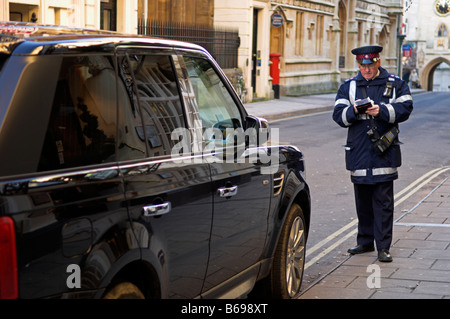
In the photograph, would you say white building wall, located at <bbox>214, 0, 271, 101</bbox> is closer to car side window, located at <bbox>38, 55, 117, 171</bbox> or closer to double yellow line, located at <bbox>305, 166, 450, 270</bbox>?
double yellow line, located at <bbox>305, 166, 450, 270</bbox>

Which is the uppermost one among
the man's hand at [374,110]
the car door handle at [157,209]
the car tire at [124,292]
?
the man's hand at [374,110]

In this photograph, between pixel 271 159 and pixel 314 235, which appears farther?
pixel 314 235

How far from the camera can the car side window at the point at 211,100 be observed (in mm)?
4746

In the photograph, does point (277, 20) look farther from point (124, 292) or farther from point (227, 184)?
point (124, 292)

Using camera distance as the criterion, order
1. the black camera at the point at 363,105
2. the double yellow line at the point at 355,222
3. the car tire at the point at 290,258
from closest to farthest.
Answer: the car tire at the point at 290,258 → the black camera at the point at 363,105 → the double yellow line at the point at 355,222

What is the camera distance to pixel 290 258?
5.83 meters

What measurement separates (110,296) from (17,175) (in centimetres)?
71

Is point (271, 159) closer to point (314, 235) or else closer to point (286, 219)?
point (286, 219)

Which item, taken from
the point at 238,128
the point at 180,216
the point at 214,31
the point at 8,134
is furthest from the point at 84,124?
the point at 214,31

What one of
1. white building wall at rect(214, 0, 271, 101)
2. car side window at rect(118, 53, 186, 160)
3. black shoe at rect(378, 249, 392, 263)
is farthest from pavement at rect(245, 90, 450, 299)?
white building wall at rect(214, 0, 271, 101)

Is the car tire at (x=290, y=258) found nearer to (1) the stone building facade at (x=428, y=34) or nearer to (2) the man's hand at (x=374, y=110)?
(2) the man's hand at (x=374, y=110)

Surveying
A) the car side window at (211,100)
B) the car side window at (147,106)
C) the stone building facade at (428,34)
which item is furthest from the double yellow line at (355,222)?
the stone building facade at (428,34)

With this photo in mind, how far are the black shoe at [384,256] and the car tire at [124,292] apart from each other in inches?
155

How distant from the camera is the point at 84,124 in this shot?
3.53 meters
